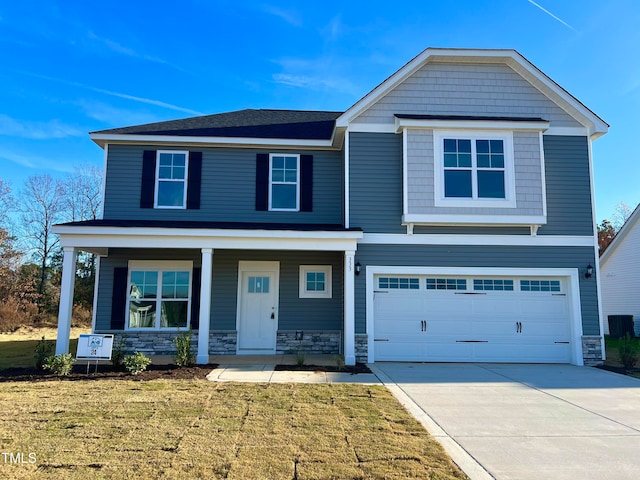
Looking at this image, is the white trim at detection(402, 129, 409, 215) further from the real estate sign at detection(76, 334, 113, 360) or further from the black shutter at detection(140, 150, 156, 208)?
the real estate sign at detection(76, 334, 113, 360)

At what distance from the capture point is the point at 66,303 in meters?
9.13

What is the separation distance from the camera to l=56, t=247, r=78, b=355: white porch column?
→ 29.1 ft

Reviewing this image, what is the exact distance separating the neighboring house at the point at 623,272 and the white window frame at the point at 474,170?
394 inches

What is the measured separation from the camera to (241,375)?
8180 mm

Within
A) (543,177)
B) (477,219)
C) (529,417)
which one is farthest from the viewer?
(543,177)

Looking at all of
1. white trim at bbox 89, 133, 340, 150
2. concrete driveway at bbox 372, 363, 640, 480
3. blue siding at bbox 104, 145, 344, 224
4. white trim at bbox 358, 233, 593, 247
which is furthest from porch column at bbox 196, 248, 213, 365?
concrete driveway at bbox 372, 363, 640, 480

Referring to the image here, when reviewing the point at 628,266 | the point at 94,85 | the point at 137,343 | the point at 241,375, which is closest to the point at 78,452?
the point at 241,375

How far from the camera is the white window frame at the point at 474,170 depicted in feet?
33.5

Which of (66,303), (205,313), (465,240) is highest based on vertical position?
(465,240)

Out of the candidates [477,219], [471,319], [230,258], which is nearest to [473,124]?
[477,219]

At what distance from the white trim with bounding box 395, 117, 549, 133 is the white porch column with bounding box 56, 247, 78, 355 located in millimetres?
8326

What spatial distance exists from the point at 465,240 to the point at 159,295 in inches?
321

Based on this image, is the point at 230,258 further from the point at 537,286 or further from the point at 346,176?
the point at 537,286

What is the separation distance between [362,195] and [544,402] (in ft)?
19.5
